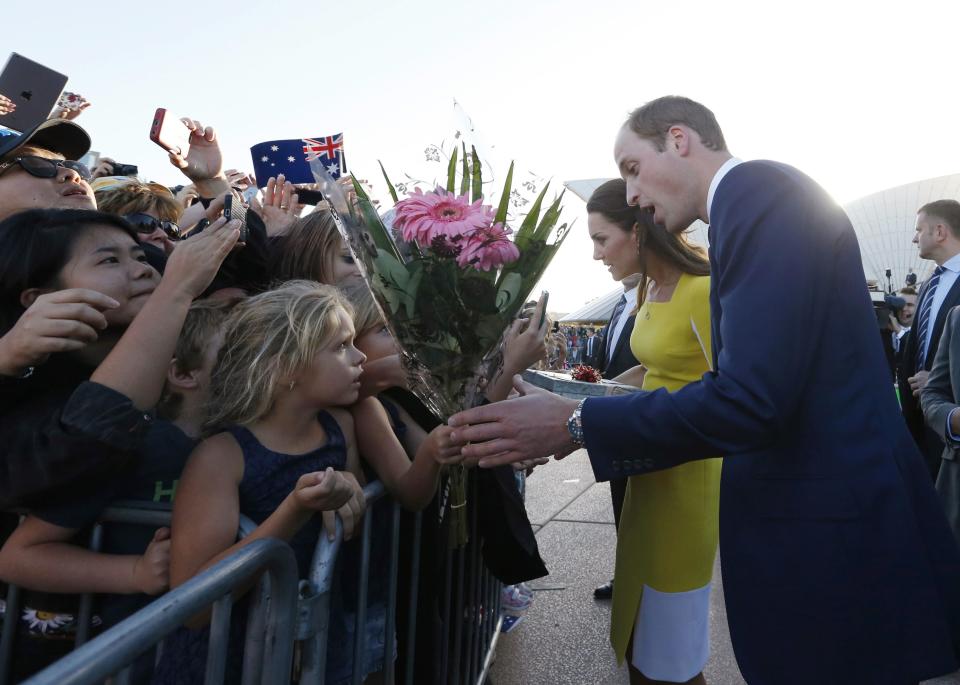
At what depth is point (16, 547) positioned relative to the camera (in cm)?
140

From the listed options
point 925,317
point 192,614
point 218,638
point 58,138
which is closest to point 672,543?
point 218,638

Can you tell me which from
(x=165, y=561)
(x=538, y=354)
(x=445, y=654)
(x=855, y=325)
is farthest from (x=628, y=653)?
(x=165, y=561)

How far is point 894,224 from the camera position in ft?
185

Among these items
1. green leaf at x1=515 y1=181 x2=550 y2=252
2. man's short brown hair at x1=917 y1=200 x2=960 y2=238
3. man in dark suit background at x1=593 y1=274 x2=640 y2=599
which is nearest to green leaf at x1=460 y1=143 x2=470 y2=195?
green leaf at x1=515 y1=181 x2=550 y2=252

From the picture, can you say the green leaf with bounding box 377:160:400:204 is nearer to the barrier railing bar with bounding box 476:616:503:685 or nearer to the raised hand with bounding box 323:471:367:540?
the raised hand with bounding box 323:471:367:540

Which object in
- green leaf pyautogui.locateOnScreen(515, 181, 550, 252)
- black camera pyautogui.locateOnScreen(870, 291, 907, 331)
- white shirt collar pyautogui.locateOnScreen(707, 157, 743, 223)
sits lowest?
green leaf pyautogui.locateOnScreen(515, 181, 550, 252)

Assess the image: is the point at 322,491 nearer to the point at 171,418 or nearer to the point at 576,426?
the point at 576,426

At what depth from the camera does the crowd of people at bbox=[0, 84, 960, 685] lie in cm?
138

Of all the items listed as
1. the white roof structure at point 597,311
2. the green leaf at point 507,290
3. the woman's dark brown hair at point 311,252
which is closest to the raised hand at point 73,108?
the woman's dark brown hair at point 311,252

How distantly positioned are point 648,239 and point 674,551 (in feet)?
3.77

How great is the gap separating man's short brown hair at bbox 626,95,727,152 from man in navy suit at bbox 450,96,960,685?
0.22 m

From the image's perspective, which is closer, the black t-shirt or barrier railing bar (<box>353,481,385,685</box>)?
the black t-shirt

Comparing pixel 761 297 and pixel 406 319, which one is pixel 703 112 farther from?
pixel 406 319

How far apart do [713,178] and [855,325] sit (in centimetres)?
49
